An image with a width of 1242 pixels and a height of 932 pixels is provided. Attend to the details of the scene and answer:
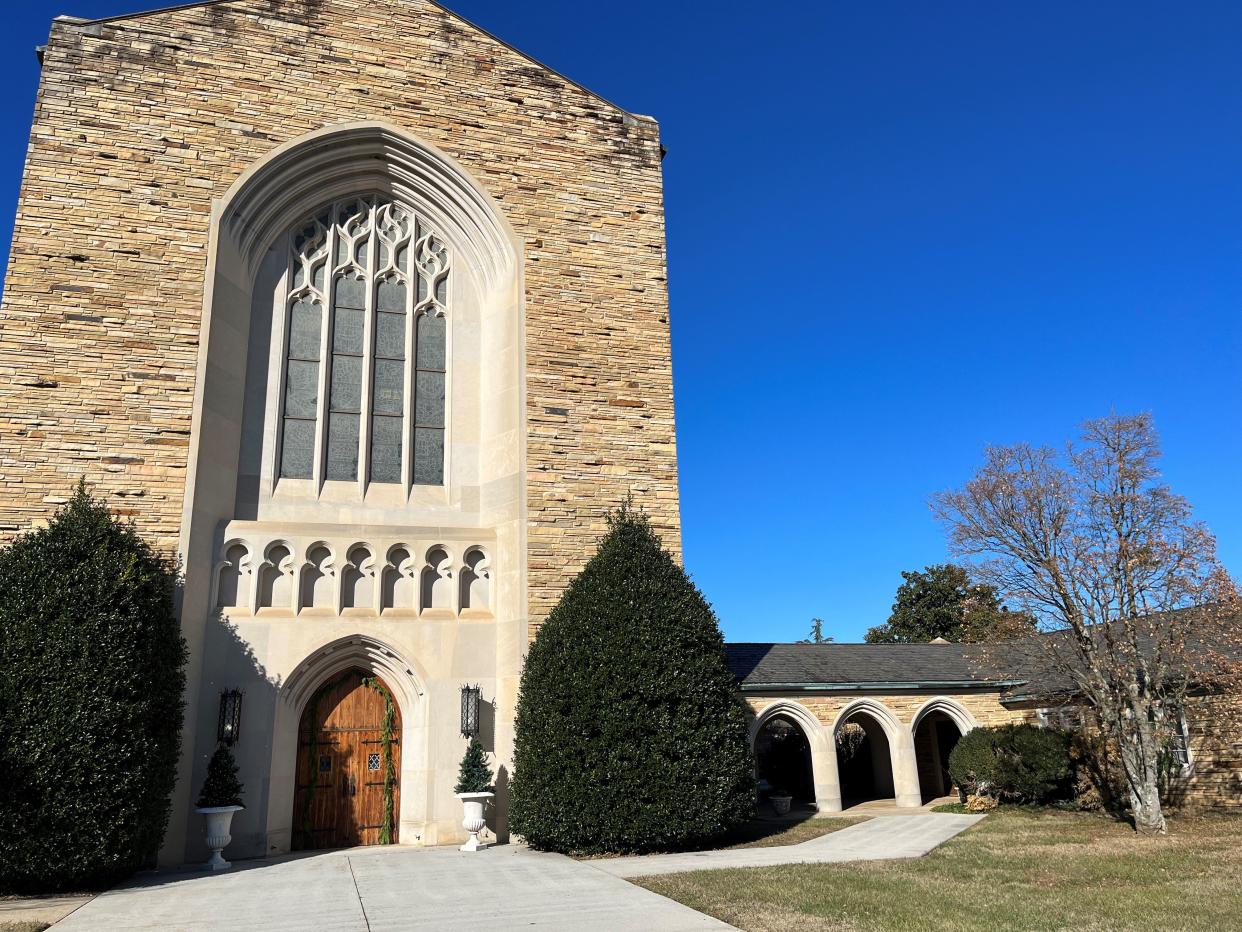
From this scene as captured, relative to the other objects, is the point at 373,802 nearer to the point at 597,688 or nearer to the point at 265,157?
the point at 597,688

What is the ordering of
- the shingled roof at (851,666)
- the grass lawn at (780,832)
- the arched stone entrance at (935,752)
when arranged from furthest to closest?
1. the arched stone entrance at (935,752)
2. the shingled roof at (851,666)
3. the grass lawn at (780,832)

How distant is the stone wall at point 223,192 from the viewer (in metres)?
11.6

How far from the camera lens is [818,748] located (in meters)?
17.6

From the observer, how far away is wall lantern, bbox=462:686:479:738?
1216cm

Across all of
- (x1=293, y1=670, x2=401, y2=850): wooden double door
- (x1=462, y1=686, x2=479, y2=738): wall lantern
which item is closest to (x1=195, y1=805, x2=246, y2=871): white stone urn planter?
(x1=293, y1=670, x2=401, y2=850): wooden double door

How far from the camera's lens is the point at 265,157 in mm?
13445

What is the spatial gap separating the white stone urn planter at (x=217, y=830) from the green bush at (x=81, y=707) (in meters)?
0.70

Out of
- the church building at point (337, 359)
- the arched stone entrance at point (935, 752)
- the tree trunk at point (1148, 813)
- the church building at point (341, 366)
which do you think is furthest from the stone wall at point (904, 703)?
the church building at point (337, 359)

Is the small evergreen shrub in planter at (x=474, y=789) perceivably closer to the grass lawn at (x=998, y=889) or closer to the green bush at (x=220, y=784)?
the green bush at (x=220, y=784)

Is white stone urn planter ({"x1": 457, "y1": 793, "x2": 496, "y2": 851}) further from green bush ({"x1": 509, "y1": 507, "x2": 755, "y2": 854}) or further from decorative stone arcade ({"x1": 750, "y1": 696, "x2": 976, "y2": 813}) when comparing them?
decorative stone arcade ({"x1": 750, "y1": 696, "x2": 976, "y2": 813})

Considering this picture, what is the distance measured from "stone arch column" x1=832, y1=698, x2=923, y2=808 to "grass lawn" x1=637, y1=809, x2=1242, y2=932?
617 cm

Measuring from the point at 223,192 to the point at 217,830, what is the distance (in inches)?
362

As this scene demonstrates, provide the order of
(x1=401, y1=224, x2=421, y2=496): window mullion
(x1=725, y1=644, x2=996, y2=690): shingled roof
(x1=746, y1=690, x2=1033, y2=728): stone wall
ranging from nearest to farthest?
(x1=401, y1=224, x2=421, y2=496): window mullion
(x1=746, y1=690, x2=1033, y2=728): stone wall
(x1=725, y1=644, x2=996, y2=690): shingled roof

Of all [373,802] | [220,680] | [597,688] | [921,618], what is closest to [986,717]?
[597,688]
